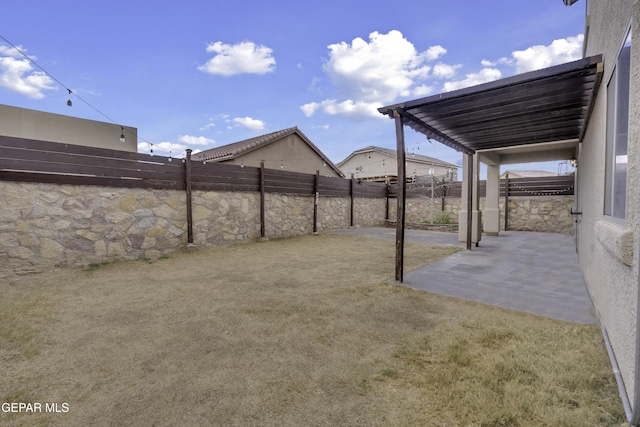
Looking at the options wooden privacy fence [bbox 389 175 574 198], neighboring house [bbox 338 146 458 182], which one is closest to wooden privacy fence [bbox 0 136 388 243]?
wooden privacy fence [bbox 389 175 574 198]

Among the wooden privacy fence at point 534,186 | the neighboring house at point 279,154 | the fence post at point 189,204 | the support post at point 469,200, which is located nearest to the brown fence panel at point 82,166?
the fence post at point 189,204

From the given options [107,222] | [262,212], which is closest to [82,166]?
[107,222]

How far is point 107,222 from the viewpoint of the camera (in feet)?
17.9

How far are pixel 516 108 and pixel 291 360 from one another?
182 inches

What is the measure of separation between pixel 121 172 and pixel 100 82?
5.77 m

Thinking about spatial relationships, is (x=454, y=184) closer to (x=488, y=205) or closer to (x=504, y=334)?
(x=488, y=205)

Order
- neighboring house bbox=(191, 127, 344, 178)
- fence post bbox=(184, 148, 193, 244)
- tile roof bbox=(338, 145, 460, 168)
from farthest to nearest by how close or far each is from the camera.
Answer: tile roof bbox=(338, 145, 460, 168), neighboring house bbox=(191, 127, 344, 178), fence post bbox=(184, 148, 193, 244)

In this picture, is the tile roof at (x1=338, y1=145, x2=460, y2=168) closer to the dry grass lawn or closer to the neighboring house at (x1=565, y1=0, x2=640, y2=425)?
the neighboring house at (x1=565, y1=0, x2=640, y2=425)

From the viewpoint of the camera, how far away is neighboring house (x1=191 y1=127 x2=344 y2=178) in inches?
560

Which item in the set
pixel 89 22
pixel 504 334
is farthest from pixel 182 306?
pixel 89 22

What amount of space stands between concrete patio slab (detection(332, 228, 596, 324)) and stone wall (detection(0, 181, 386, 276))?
16.5ft

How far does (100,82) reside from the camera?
29.9 feet

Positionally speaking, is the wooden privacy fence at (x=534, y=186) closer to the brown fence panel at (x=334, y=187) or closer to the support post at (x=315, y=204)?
the brown fence panel at (x=334, y=187)

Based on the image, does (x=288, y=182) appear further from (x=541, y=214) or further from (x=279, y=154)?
(x=541, y=214)
